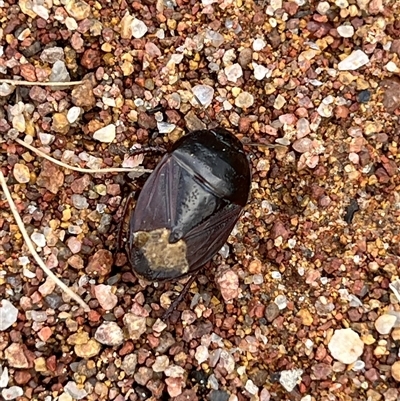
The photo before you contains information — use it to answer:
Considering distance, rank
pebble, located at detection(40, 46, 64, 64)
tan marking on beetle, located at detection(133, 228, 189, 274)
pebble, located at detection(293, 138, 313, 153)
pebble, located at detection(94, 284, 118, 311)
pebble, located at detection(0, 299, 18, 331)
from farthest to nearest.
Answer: pebble, located at detection(293, 138, 313, 153) < pebble, located at detection(40, 46, 64, 64) < pebble, located at detection(94, 284, 118, 311) < pebble, located at detection(0, 299, 18, 331) < tan marking on beetle, located at detection(133, 228, 189, 274)

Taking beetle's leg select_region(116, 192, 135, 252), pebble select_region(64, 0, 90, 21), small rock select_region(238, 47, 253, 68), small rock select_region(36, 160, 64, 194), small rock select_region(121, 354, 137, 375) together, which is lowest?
small rock select_region(121, 354, 137, 375)

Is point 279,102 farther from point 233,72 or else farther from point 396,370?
point 396,370

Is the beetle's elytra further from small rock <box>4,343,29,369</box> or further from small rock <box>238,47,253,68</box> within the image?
small rock <box>4,343,29,369</box>

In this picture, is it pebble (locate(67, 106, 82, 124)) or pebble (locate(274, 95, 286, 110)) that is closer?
pebble (locate(67, 106, 82, 124))

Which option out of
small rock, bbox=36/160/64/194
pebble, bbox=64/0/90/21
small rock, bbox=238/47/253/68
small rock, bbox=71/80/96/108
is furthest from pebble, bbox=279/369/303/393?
pebble, bbox=64/0/90/21

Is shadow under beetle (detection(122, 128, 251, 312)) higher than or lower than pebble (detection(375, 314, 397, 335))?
higher

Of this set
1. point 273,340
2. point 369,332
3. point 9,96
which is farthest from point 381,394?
point 9,96

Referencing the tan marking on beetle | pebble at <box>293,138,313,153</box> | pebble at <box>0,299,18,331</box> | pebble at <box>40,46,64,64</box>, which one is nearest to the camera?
the tan marking on beetle
